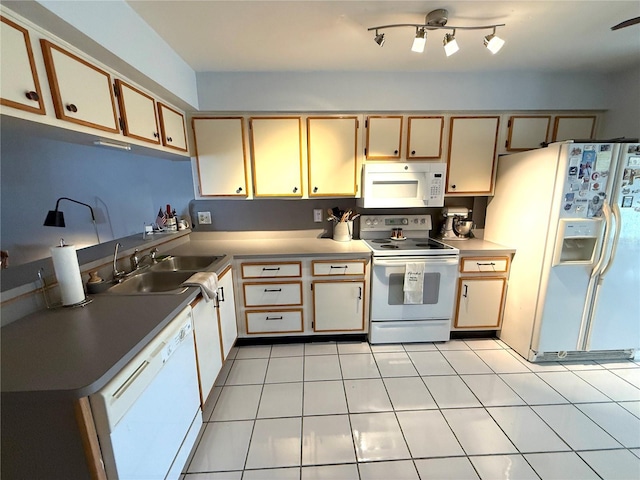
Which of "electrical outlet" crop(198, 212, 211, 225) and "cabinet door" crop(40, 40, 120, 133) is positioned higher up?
"cabinet door" crop(40, 40, 120, 133)

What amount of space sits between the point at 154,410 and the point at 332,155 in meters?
2.11

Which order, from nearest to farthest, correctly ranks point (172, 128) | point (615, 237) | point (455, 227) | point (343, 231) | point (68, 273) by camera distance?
point (68, 273), point (615, 237), point (172, 128), point (343, 231), point (455, 227)

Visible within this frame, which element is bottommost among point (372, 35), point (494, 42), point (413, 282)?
point (413, 282)

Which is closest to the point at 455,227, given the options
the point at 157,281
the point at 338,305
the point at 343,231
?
the point at 343,231

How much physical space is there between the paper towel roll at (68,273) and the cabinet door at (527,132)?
3243 millimetres

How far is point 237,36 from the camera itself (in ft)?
5.60

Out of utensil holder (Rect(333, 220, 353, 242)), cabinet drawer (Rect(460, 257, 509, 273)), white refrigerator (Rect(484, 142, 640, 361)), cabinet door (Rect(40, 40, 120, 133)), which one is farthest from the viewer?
utensil holder (Rect(333, 220, 353, 242))

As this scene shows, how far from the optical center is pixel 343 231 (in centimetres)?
264

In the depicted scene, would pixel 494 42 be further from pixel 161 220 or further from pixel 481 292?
pixel 161 220

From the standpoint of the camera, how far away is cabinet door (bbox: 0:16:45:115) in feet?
3.05

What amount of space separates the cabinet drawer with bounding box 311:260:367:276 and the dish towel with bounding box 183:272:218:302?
0.85 metres

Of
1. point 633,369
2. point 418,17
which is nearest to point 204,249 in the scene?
point 418,17

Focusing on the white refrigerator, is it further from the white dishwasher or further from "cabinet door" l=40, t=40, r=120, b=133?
"cabinet door" l=40, t=40, r=120, b=133

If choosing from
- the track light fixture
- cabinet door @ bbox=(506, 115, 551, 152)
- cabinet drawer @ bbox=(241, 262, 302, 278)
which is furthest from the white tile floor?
the track light fixture
